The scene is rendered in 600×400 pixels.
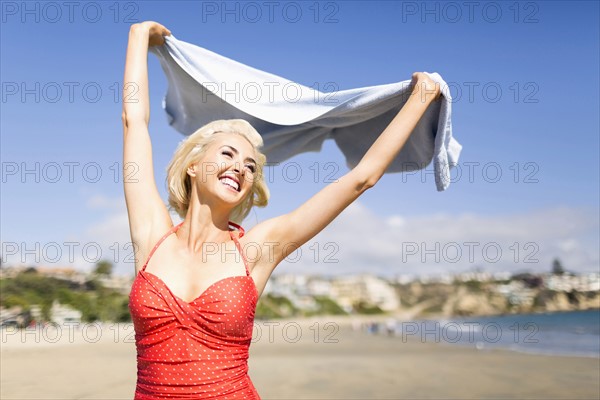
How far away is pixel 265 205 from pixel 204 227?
1.23 ft

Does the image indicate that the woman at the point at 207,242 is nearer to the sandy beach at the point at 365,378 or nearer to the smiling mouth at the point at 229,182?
the smiling mouth at the point at 229,182

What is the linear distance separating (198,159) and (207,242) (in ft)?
1.27

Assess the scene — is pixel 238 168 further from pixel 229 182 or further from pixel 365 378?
A: pixel 365 378

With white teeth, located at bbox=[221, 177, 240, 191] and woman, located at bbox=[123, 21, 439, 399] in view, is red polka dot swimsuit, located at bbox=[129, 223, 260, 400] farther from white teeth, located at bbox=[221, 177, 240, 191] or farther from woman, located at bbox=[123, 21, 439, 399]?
white teeth, located at bbox=[221, 177, 240, 191]

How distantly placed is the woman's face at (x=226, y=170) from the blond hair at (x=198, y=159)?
4 cm

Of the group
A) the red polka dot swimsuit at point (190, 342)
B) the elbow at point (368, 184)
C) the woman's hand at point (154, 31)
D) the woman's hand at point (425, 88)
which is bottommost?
the red polka dot swimsuit at point (190, 342)

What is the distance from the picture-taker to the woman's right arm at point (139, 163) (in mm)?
2643

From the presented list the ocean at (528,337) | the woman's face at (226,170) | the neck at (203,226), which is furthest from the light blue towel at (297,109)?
the ocean at (528,337)

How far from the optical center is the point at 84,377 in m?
11.1

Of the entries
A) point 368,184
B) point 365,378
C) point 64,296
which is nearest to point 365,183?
point 368,184

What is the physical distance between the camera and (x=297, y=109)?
3629 millimetres

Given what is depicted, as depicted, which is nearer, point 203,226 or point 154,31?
point 203,226

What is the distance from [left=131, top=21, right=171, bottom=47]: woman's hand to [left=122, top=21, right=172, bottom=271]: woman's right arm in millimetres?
115

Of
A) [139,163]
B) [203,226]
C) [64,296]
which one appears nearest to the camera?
[203,226]
